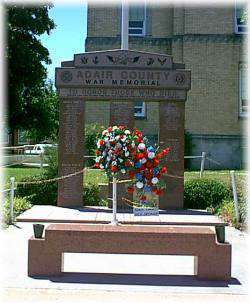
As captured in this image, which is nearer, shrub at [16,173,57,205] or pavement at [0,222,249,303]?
pavement at [0,222,249,303]

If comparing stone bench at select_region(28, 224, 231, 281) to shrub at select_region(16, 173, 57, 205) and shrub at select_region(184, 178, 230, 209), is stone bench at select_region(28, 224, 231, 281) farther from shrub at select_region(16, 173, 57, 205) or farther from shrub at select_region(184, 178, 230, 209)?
shrub at select_region(16, 173, 57, 205)

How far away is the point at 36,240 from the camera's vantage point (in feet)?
23.4

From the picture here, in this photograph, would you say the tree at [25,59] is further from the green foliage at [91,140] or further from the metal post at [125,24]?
the metal post at [125,24]

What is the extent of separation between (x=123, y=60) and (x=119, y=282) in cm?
776

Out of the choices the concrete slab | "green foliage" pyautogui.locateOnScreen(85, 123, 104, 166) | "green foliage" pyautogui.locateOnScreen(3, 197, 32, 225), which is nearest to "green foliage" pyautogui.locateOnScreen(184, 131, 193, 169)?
"green foliage" pyautogui.locateOnScreen(85, 123, 104, 166)

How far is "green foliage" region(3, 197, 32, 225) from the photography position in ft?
37.8

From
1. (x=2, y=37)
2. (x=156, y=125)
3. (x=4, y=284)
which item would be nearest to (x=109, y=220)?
(x=4, y=284)

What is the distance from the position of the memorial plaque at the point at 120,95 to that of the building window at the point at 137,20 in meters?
12.8

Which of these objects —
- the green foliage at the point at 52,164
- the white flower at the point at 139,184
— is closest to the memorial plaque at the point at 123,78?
the green foliage at the point at 52,164

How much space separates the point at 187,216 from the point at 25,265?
5648 millimetres

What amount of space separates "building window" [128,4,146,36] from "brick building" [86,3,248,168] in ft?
2.06

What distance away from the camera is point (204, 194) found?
14.1 metres

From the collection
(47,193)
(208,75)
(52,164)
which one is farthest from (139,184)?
(208,75)

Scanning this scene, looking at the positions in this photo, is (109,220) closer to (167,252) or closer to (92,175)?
(167,252)
